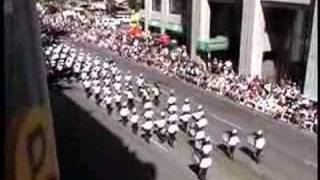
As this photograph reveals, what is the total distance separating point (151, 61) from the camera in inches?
1516

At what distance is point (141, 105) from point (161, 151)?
24.7 feet

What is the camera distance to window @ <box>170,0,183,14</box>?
4691 cm

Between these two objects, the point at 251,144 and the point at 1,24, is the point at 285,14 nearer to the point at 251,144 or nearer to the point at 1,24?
the point at 251,144

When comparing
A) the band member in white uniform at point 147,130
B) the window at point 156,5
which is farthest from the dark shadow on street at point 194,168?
the window at point 156,5

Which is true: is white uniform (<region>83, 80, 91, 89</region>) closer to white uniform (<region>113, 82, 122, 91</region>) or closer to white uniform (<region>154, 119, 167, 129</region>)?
white uniform (<region>113, 82, 122, 91</region>)

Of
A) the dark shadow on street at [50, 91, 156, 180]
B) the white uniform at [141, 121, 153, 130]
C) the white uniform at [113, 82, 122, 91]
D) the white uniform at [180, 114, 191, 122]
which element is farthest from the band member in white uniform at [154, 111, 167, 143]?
the white uniform at [113, 82, 122, 91]

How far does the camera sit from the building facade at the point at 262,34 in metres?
30.2

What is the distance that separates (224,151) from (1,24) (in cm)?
1724

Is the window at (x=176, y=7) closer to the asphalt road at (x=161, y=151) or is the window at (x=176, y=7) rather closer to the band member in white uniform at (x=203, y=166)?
the asphalt road at (x=161, y=151)

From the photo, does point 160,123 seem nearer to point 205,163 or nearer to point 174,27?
point 205,163

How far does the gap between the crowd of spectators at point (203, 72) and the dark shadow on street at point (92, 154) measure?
18.8ft

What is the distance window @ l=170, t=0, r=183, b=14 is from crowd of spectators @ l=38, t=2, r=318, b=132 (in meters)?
2.98

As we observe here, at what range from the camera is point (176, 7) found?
47.6m

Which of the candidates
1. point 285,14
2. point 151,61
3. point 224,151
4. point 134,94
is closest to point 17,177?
point 224,151
